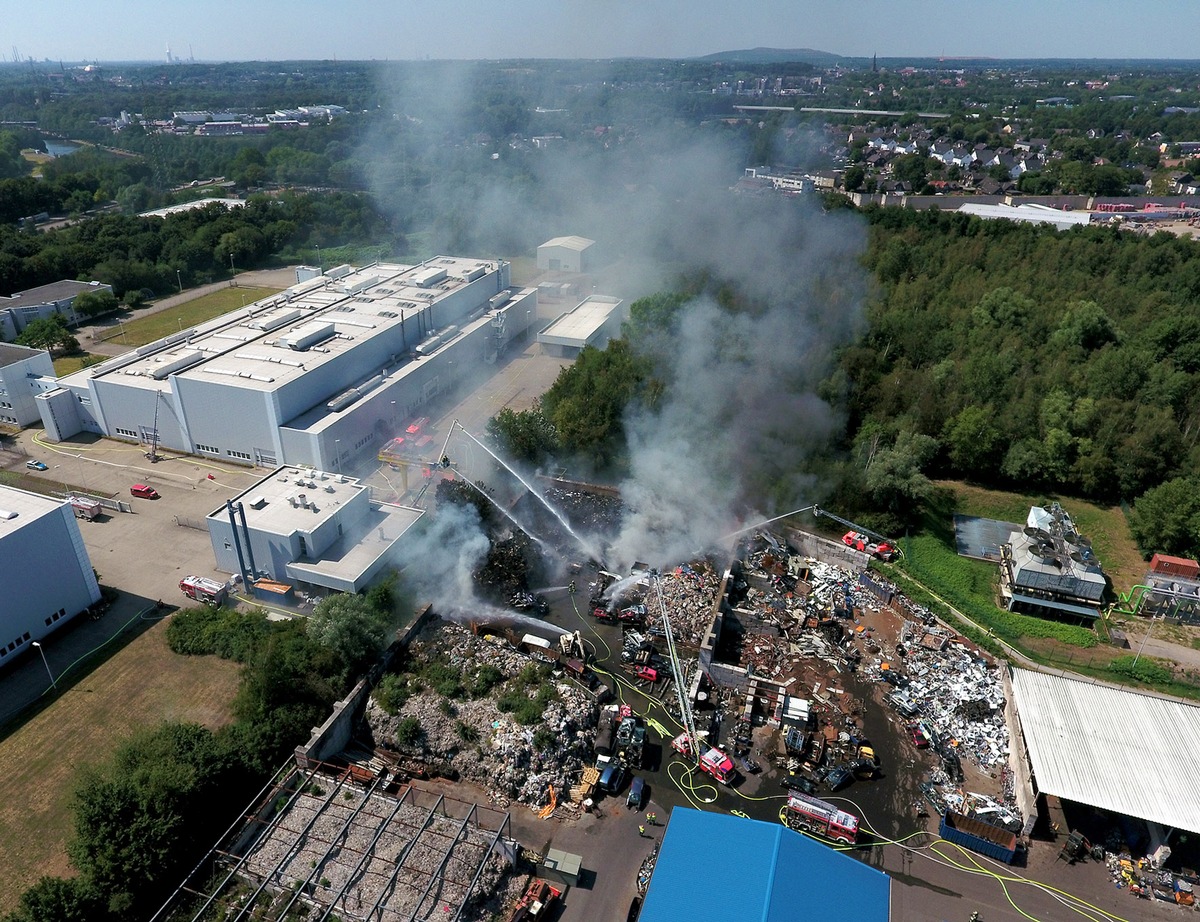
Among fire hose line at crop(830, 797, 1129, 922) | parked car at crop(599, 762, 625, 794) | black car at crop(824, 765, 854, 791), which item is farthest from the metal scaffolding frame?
black car at crop(824, 765, 854, 791)

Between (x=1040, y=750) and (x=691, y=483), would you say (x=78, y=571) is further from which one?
(x=1040, y=750)

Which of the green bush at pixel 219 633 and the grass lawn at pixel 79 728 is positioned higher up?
the green bush at pixel 219 633

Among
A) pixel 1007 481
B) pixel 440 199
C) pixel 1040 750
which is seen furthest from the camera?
pixel 440 199

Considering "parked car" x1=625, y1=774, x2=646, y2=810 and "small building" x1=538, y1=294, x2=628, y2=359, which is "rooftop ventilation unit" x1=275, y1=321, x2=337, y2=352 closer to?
"small building" x1=538, y1=294, x2=628, y2=359

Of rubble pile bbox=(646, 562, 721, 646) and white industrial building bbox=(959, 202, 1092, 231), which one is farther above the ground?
white industrial building bbox=(959, 202, 1092, 231)

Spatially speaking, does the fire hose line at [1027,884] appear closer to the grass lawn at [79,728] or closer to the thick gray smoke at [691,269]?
the thick gray smoke at [691,269]

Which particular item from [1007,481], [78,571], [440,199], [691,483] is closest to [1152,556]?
[1007,481]

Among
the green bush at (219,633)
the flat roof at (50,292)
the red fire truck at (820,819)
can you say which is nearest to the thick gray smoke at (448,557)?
the green bush at (219,633)
